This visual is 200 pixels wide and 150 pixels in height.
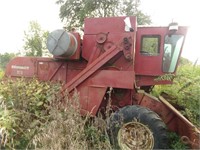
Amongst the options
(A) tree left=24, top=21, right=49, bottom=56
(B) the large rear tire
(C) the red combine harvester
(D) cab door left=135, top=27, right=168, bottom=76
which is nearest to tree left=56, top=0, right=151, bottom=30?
(A) tree left=24, top=21, right=49, bottom=56

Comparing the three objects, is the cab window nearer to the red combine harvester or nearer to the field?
the red combine harvester

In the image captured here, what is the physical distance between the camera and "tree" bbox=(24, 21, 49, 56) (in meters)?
25.9

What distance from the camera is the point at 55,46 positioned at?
21.1 feet

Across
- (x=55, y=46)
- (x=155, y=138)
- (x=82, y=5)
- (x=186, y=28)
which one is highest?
(x=82, y=5)

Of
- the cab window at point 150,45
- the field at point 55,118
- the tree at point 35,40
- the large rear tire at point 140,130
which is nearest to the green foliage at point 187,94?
the field at point 55,118

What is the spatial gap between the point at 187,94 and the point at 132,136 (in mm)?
1488

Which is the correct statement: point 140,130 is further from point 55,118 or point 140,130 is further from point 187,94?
point 55,118

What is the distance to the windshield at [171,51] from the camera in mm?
6227

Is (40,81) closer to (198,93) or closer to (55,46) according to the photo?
(55,46)

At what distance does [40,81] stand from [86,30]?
1.72m

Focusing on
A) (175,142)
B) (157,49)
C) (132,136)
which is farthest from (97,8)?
(132,136)

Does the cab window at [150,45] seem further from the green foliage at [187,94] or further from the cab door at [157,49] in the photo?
the green foliage at [187,94]

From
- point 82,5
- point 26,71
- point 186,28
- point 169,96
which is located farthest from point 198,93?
point 82,5

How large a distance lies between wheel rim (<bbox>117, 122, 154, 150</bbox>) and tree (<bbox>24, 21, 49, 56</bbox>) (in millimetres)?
20006
